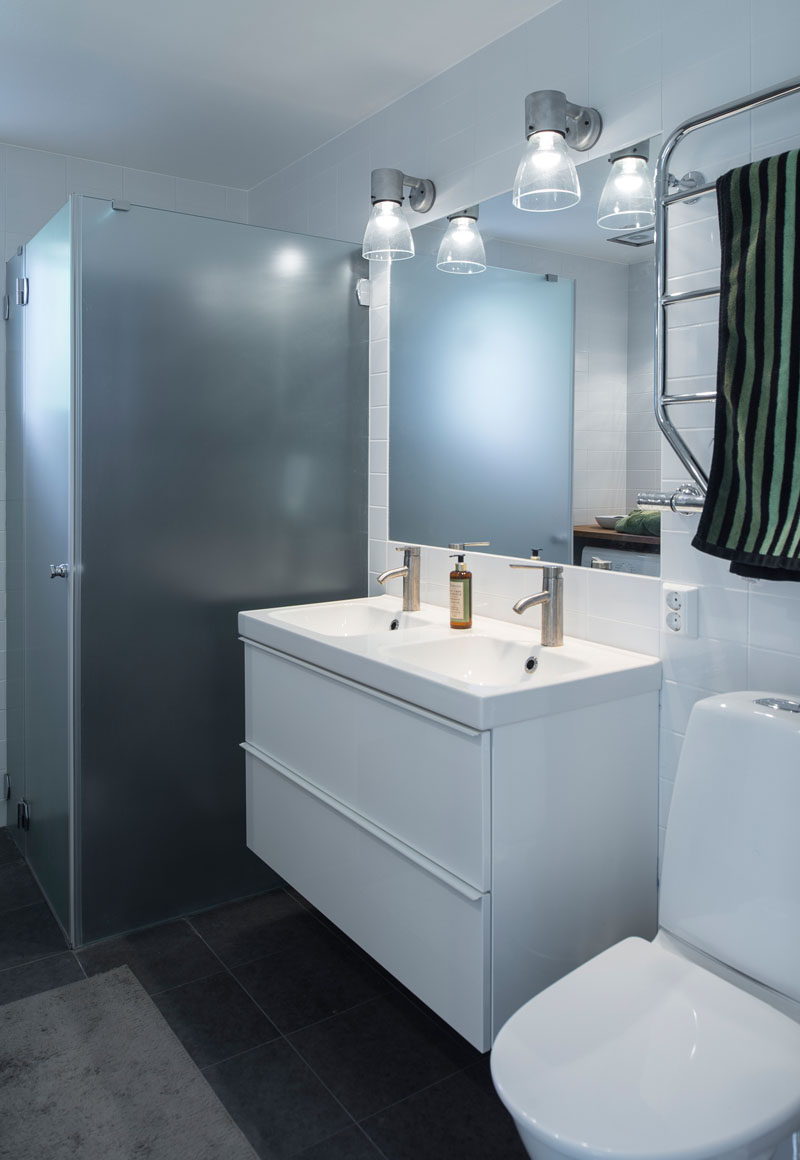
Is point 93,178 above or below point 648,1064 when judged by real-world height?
above

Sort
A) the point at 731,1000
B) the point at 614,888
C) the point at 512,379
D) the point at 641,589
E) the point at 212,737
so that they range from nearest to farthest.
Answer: the point at 731,1000 → the point at 614,888 → the point at 641,589 → the point at 512,379 → the point at 212,737

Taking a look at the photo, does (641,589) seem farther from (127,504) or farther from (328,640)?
(127,504)

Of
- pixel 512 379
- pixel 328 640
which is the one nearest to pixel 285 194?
A: pixel 512 379

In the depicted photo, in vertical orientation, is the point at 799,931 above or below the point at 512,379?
below

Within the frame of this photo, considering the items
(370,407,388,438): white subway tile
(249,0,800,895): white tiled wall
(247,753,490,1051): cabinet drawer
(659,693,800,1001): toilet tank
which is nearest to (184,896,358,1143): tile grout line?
(247,753,490,1051): cabinet drawer

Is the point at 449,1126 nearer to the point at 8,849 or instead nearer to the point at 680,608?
the point at 680,608

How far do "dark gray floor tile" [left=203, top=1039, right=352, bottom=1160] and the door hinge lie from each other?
4.04 feet

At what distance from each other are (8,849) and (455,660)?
1.84 meters

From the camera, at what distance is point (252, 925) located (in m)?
2.43

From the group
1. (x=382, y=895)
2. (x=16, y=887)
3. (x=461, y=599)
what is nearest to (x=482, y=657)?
(x=461, y=599)

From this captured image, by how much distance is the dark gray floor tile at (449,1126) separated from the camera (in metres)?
1.60

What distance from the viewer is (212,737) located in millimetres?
2473

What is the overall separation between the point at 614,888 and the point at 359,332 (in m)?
1.74

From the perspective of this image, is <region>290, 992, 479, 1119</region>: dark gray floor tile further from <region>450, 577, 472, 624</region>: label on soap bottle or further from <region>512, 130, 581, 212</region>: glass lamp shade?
<region>512, 130, 581, 212</region>: glass lamp shade
